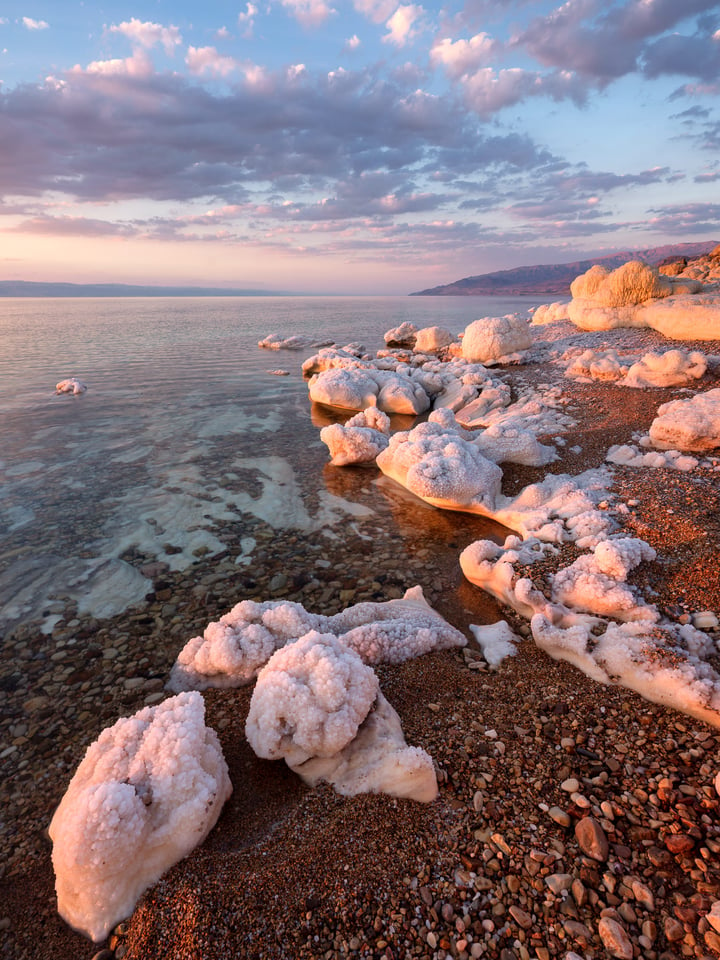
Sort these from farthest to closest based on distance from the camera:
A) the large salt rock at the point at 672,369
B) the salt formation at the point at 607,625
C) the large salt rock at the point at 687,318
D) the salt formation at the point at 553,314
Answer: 1. the salt formation at the point at 553,314
2. the large salt rock at the point at 687,318
3. the large salt rock at the point at 672,369
4. the salt formation at the point at 607,625

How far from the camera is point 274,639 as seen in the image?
4.44 m

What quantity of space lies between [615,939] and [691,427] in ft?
25.6

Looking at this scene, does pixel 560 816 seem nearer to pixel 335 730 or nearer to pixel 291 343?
pixel 335 730

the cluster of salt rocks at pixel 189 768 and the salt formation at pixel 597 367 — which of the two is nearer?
the cluster of salt rocks at pixel 189 768

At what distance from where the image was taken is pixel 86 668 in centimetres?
473

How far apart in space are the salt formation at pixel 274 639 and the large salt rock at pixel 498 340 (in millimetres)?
15023

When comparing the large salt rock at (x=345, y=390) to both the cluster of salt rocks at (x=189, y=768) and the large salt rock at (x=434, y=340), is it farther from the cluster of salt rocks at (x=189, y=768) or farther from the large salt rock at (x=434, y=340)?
the cluster of salt rocks at (x=189, y=768)

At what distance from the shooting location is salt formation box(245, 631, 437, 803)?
288 centimetres

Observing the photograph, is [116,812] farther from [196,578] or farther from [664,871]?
[196,578]

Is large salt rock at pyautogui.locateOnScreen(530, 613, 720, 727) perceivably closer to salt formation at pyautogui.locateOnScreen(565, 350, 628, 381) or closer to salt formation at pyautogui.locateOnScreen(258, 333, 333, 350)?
salt formation at pyautogui.locateOnScreen(565, 350, 628, 381)

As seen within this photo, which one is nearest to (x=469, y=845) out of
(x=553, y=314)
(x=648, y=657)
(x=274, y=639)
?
(x=648, y=657)

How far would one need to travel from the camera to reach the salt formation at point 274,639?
422 centimetres

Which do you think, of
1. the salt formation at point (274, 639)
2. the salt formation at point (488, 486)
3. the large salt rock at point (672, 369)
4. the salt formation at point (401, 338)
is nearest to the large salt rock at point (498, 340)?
the large salt rock at point (672, 369)

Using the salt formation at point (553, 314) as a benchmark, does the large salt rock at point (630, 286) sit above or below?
above
